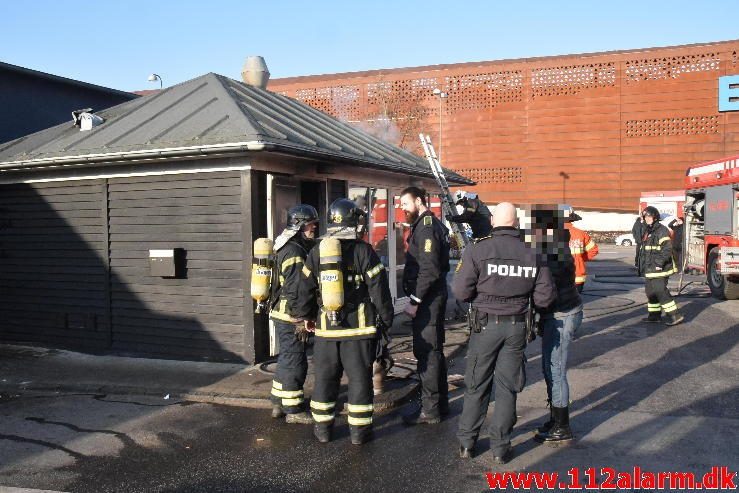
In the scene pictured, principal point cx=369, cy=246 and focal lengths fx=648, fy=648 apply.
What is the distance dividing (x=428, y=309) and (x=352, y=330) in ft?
2.71

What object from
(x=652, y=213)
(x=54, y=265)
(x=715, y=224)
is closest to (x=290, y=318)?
(x=54, y=265)

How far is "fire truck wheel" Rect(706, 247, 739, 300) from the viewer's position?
1273cm

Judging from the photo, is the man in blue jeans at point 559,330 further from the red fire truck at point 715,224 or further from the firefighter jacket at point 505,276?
the red fire truck at point 715,224

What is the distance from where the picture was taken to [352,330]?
204 inches

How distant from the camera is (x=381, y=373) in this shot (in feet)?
21.3

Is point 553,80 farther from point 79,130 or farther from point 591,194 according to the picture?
point 79,130

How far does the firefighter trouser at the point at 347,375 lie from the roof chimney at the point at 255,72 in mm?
7488

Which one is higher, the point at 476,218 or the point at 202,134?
the point at 202,134

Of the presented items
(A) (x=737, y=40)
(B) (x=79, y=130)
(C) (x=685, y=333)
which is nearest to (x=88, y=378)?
(B) (x=79, y=130)

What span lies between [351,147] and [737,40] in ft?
123

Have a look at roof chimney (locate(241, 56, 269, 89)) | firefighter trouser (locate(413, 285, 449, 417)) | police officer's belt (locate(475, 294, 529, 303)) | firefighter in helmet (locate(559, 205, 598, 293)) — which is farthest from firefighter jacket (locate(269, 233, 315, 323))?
roof chimney (locate(241, 56, 269, 89))

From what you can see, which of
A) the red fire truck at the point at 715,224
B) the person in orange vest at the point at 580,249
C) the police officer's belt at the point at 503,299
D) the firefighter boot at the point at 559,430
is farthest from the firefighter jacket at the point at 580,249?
the red fire truck at the point at 715,224

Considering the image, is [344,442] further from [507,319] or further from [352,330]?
[507,319]

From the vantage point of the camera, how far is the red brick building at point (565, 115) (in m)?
39.2
